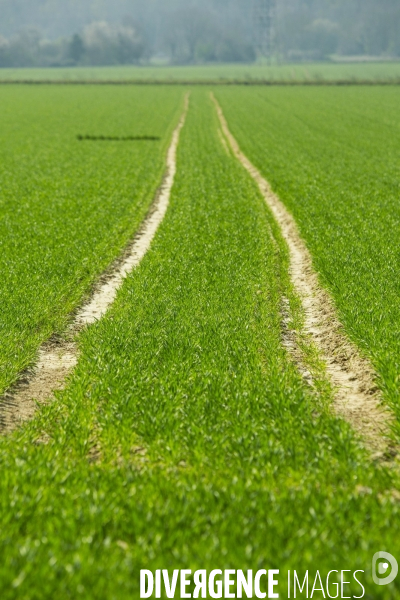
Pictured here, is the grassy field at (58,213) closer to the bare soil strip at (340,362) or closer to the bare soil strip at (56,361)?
the bare soil strip at (56,361)

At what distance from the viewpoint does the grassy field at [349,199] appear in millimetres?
11227

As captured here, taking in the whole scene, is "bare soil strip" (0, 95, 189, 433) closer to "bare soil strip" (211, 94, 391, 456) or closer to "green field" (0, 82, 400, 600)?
"green field" (0, 82, 400, 600)

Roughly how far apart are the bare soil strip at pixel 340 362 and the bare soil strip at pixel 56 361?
3632mm

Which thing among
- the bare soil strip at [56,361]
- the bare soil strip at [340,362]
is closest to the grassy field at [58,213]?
the bare soil strip at [56,361]

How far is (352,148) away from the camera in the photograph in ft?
125

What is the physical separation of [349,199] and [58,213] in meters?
9.68

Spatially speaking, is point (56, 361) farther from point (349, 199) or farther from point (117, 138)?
point (117, 138)

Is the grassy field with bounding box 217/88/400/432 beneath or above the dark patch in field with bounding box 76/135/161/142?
above

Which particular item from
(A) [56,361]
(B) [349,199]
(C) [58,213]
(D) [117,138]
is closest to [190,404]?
(A) [56,361]

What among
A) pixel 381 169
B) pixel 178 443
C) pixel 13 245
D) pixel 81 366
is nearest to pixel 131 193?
pixel 13 245

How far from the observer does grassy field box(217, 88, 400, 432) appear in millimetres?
11227

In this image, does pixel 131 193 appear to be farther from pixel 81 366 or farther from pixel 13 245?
pixel 81 366

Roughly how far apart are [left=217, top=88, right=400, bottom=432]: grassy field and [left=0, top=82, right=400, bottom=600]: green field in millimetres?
91

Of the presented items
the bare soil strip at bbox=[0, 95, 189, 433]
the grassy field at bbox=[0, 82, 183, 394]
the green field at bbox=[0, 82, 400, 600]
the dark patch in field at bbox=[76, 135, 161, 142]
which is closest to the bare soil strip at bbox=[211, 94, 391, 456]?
the green field at bbox=[0, 82, 400, 600]
